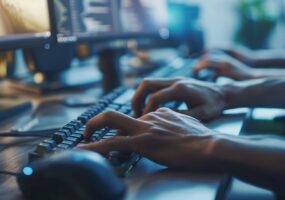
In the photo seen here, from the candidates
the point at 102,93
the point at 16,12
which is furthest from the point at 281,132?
the point at 16,12

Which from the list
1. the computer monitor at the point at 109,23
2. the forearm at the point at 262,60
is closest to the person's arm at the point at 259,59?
the forearm at the point at 262,60

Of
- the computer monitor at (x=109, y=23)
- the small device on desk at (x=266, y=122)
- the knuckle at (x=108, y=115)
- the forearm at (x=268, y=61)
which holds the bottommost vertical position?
the small device on desk at (x=266, y=122)

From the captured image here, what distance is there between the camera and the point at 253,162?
0.59 metres

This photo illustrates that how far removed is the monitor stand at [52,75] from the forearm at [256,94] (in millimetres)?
445

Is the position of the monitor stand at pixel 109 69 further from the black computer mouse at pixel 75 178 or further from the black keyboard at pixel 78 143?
the black computer mouse at pixel 75 178

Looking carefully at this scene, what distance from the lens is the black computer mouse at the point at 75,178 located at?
1.51ft

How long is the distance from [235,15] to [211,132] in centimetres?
174

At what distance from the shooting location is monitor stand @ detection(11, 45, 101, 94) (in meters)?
1.17

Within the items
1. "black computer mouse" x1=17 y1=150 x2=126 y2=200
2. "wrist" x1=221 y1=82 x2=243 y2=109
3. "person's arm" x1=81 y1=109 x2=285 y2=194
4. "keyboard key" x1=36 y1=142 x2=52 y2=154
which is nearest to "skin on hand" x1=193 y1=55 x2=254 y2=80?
"wrist" x1=221 y1=82 x2=243 y2=109

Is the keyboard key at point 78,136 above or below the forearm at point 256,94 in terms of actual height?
above

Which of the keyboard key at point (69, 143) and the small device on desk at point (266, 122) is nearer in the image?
the keyboard key at point (69, 143)

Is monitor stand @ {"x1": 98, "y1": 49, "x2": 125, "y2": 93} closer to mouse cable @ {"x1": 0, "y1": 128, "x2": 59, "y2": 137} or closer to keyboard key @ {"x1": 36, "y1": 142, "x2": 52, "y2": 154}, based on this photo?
mouse cable @ {"x1": 0, "y1": 128, "x2": 59, "y2": 137}

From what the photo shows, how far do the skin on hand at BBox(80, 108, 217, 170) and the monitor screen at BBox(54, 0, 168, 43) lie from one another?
457mm

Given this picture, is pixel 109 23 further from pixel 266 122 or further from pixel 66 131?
pixel 66 131
